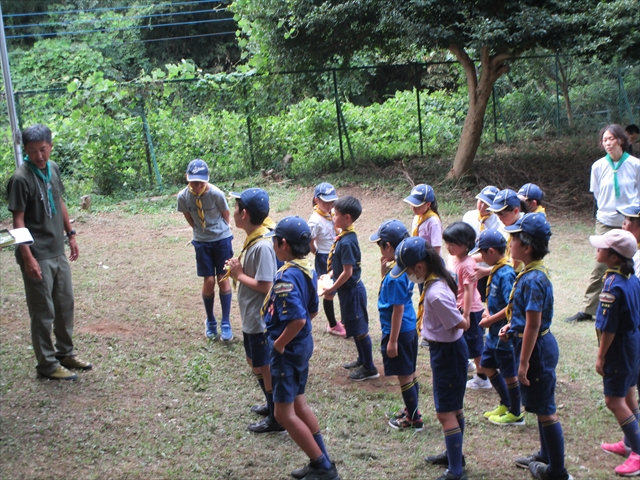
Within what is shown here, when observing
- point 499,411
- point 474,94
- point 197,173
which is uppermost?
point 474,94

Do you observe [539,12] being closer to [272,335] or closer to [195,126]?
[195,126]

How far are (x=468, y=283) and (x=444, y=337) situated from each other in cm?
101

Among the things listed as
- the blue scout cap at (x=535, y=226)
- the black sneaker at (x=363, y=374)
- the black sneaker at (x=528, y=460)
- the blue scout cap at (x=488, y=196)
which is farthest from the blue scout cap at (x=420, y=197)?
the black sneaker at (x=528, y=460)

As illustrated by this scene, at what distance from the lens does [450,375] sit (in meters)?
4.04

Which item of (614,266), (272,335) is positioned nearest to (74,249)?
(272,335)

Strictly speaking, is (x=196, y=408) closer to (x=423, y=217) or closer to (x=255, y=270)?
(x=255, y=270)

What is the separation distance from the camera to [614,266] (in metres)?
4.08

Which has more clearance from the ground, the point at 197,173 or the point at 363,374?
the point at 197,173

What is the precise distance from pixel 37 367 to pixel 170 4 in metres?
25.0

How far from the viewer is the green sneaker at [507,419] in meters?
4.87

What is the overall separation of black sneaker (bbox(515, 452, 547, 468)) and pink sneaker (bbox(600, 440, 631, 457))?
566mm

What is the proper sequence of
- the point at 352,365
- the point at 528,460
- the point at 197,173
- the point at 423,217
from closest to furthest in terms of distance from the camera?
the point at 528,460
the point at 423,217
the point at 352,365
the point at 197,173

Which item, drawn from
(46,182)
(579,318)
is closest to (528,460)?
(579,318)

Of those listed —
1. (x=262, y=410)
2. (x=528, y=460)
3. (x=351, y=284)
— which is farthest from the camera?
(x=351, y=284)
